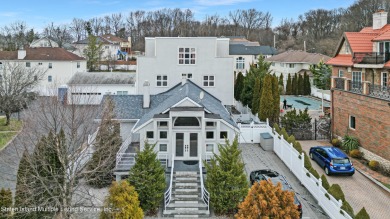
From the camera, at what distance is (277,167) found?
22500 mm

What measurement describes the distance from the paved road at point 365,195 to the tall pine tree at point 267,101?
9739 mm

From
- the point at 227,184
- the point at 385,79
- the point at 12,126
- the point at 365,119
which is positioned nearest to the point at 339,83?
the point at 385,79

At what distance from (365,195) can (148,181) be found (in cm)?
1114

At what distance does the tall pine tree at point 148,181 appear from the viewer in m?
16.4

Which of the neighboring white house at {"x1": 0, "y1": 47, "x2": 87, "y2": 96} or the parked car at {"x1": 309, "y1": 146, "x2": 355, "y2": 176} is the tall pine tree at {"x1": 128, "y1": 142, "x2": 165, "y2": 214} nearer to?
the parked car at {"x1": 309, "y1": 146, "x2": 355, "y2": 176}

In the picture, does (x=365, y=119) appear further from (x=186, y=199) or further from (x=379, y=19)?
(x=186, y=199)

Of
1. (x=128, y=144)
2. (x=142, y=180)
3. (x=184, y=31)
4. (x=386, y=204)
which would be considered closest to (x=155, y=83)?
(x=128, y=144)

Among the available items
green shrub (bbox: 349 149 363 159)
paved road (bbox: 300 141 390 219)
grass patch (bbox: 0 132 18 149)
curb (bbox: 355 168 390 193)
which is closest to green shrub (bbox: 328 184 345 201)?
paved road (bbox: 300 141 390 219)

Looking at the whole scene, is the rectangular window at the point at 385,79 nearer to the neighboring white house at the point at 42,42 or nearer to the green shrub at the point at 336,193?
the green shrub at the point at 336,193

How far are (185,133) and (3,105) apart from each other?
793 inches

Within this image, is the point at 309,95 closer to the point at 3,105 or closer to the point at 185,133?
the point at 185,133

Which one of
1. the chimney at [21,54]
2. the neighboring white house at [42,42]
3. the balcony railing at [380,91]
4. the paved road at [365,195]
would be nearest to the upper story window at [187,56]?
the balcony railing at [380,91]

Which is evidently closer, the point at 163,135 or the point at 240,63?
the point at 163,135

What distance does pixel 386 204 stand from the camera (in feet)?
56.8
